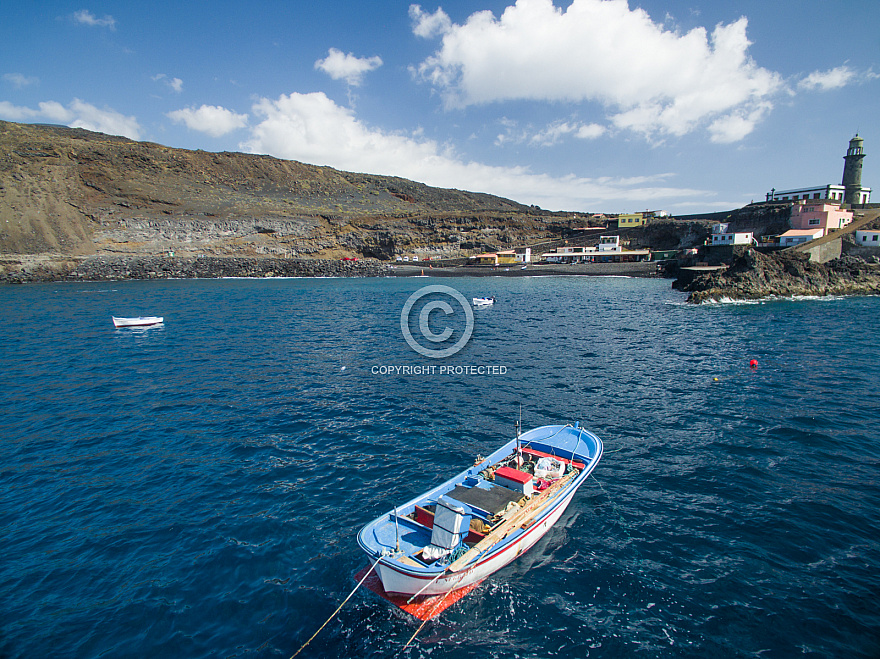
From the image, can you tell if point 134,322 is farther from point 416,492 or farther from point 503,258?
point 503,258

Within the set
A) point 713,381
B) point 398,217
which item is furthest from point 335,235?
point 713,381

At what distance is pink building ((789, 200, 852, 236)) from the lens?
75938mm

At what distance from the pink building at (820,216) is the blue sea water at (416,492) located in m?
63.1

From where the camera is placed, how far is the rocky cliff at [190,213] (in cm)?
9444

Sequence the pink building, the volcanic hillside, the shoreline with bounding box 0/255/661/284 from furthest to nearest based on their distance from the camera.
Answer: the volcanic hillside < the shoreline with bounding box 0/255/661/284 < the pink building

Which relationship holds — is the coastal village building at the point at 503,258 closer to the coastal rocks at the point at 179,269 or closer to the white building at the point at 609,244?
the white building at the point at 609,244

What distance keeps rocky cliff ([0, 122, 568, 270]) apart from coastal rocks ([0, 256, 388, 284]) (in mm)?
6204

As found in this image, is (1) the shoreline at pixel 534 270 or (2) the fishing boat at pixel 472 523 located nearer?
(2) the fishing boat at pixel 472 523

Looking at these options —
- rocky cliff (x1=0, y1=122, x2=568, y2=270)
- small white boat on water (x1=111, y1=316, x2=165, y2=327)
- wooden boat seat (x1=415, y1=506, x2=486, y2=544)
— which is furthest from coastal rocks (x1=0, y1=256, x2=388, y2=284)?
wooden boat seat (x1=415, y1=506, x2=486, y2=544)

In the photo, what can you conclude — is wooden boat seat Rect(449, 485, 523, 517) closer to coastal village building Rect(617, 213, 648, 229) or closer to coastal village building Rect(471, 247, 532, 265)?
coastal village building Rect(471, 247, 532, 265)

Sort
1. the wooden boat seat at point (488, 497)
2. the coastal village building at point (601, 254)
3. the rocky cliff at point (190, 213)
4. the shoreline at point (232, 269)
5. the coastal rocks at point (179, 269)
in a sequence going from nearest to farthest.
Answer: the wooden boat seat at point (488, 497), the coastal rocks at point (179, 269), the shoreline at point (232, 269), the rocky cliff at point (190, 213), the coastal village building at point (601, 254)

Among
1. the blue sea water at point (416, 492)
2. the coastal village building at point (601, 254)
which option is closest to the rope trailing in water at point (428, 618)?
the blue sea water at point (416, 492)

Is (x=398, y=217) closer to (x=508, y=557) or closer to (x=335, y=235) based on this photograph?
(x=335, y=235)

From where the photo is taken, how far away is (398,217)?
132 metres
